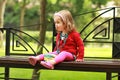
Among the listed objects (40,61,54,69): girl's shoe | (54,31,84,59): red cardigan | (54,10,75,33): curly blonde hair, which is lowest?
(40,61,54,69): girl's shoe

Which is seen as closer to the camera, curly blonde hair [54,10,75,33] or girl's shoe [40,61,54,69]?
girl's shoe [40,61,54,69]

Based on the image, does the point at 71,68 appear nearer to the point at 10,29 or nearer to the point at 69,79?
the point at 10,29

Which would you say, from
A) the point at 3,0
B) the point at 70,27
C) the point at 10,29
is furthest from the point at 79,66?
the point at 3,0

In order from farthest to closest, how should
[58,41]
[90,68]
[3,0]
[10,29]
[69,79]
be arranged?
[3,0]
[69,79]
[10,29]
[58,41]
[90,68]

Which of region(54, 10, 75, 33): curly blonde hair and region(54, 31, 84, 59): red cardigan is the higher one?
region(54, 10, 75, 33): curly blonde hair

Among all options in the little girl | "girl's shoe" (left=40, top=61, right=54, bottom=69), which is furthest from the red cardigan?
"girl's shoe" (left=40, top=61, right=54, bottom=69)

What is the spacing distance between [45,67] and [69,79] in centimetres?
356

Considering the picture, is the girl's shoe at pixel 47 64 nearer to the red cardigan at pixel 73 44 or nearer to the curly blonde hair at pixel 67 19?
the red cardigan at pixel 73 44

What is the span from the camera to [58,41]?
19.1 ft

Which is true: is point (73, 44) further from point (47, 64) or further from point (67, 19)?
point (47, 64)

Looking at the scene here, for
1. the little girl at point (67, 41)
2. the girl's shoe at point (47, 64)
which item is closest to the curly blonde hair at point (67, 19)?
the little girl at point (67, 41)

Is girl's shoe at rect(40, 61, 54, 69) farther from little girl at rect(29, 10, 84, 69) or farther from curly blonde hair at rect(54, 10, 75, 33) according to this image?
curly blonde hair at rect(54, 10, 75, 33)

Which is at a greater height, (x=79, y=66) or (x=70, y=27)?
(x=70, y=27)

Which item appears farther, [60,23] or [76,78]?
[76,78]
